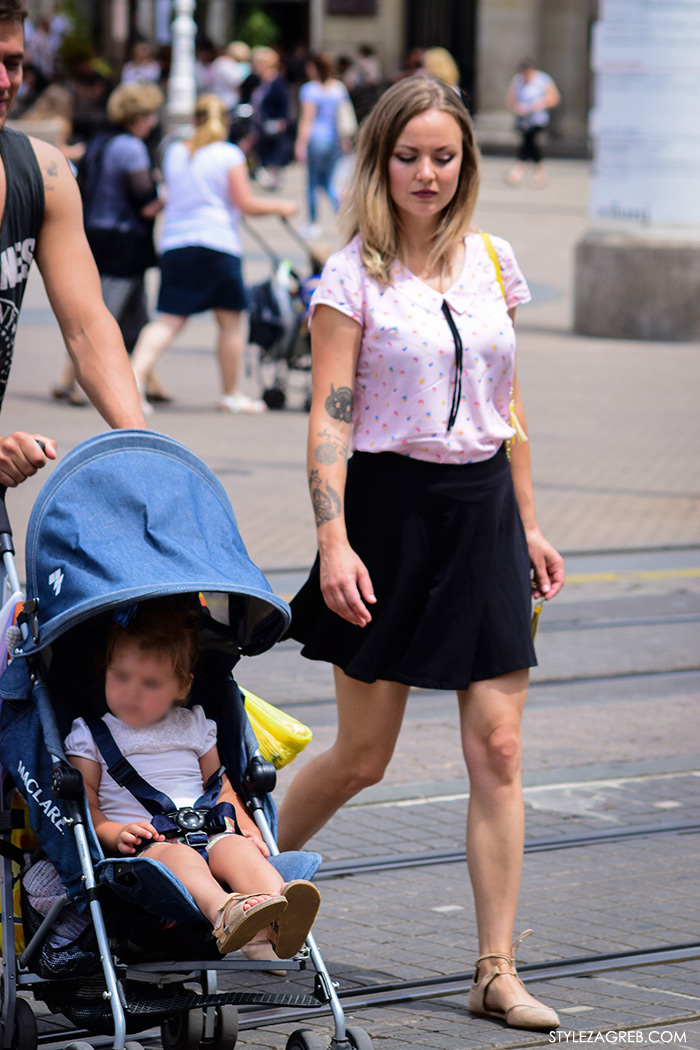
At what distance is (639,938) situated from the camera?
442 centimetres

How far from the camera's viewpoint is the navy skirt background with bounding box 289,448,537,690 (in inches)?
155

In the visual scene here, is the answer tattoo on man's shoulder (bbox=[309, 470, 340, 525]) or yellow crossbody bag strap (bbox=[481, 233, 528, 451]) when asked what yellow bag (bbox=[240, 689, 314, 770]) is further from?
yellow crossbody bag strap (bbox=[481, 233, 528, 451])

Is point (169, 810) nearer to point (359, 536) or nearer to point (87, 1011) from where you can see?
point (87, 1011)

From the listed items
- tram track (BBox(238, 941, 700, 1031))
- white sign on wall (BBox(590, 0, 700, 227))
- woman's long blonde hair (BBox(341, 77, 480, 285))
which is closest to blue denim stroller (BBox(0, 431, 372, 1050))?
tram track (BBox(238, 941, 700, 1031))

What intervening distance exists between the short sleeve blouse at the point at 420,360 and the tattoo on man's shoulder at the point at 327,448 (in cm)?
6

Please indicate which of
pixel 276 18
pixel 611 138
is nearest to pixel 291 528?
pixel 611 138

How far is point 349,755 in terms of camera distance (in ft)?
13.4

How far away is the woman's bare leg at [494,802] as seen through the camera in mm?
3949

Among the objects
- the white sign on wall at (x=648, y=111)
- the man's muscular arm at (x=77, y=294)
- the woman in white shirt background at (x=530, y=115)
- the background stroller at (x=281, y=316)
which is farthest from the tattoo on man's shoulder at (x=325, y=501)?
the woman in white shirt background at (x=530, y=115)

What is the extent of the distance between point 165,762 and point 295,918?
1.61 feet

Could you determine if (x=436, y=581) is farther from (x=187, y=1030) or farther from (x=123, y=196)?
(x=123, y=196)

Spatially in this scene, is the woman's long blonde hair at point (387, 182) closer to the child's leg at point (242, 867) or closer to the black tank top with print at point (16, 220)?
the black tank top with print at point (16, 220)

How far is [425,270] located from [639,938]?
174cm

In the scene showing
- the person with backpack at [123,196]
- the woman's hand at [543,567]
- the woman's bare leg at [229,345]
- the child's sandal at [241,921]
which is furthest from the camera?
the woman's bare leg at [229,345]
